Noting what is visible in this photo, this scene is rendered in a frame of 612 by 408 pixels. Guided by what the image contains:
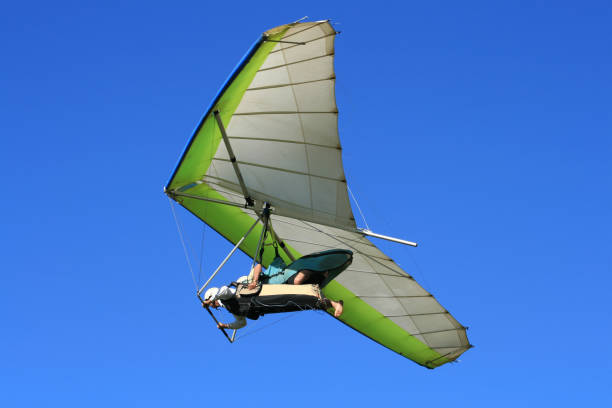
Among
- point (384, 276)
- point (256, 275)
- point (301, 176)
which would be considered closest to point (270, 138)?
point (301, 176)

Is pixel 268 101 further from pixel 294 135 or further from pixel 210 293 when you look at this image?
pixel 210 293

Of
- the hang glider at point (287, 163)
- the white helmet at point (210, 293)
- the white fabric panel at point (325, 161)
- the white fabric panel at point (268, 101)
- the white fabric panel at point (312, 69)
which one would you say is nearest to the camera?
the white helmet at point (210, 293)

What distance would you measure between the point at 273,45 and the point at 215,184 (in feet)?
15.2

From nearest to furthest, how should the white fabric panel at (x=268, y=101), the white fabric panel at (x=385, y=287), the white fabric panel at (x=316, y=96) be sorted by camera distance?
the white fabric panel at (x=268, y=101) < the white fabric panel at (x=316, y=96) < the white fabric panel at (x=385, y=287)

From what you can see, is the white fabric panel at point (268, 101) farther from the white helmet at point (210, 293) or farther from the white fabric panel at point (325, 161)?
the white helmet at point (210, 293)

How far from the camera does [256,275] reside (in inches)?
1139

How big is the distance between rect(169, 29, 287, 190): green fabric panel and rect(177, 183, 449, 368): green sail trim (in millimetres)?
2321

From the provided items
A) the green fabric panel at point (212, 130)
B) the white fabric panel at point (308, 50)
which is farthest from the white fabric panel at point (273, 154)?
the white fabric panel at point (308, 50)

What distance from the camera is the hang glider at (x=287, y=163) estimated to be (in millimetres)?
28984

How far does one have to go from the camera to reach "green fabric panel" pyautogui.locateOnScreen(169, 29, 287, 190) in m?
28.2

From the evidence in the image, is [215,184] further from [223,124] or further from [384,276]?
[384,276]

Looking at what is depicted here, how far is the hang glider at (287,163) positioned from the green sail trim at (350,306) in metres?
0.10

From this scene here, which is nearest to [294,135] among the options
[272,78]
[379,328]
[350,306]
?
[272,78]

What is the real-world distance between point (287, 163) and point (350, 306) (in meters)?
6.19
